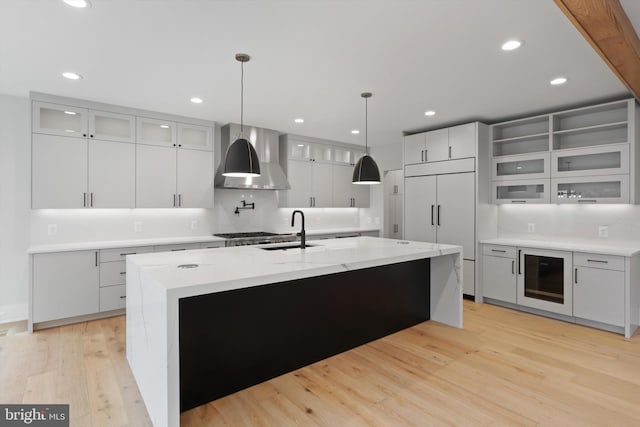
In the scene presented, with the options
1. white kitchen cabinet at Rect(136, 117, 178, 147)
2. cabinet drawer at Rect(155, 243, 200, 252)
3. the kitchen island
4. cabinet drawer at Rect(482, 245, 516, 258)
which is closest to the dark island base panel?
the kitchen island

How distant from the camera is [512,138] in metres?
4.55

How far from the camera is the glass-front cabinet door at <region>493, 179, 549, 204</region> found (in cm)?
425

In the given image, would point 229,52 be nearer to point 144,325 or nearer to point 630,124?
point 144,325

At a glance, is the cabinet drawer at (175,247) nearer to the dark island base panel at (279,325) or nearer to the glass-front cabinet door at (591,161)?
the dark island base panel at (279,325)

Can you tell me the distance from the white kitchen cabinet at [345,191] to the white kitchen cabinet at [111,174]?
341 centimetres

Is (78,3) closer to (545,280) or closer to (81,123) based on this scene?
(81,123)

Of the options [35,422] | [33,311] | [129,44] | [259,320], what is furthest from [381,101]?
[33,311]

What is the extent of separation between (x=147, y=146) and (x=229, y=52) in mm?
2256

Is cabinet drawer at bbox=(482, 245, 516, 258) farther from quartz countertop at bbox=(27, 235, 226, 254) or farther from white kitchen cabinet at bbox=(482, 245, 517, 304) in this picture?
quartz countertop at bbox=(27, 235, 226, 254)

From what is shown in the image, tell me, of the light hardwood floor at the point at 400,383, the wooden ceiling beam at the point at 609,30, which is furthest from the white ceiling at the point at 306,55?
the light hardwood floor at the point at 400,383

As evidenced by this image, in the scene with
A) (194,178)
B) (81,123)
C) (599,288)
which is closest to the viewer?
(599,288)

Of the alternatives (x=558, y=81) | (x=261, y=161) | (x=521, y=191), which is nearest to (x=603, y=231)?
(x=521, y=191)

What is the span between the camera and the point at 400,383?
8.16ft

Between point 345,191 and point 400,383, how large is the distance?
444cm
